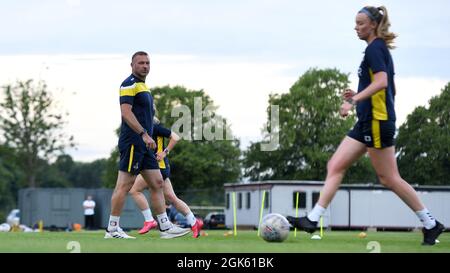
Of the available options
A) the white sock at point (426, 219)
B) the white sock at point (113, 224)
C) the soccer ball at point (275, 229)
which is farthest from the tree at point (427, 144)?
the soccer ball at point (275, 229)

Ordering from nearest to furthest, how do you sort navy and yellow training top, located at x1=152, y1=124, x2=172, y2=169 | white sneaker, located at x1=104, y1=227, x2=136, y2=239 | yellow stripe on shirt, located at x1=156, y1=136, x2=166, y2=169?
white sneaker, located at x1=104, y1=227, x2=136, y2=239
navy and yellow training top, located at x1=152, y1=124, x2=172, y2=169
yellow stripe on shirt, located at x1=156, y1=136, x2=166, y2=169

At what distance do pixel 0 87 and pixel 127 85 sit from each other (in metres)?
65.6

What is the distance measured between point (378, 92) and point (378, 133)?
1.53 ft

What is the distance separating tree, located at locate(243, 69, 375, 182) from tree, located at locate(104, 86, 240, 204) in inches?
301

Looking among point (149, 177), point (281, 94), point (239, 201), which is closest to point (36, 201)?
point (239, 201)

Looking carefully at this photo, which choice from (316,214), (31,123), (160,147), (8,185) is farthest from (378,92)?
(8,185)

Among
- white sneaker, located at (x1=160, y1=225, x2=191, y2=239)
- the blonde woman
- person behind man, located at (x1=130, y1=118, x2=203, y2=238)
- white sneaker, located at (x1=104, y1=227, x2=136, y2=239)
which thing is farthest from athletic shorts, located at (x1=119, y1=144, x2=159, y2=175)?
the blonde woman

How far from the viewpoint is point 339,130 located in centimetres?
7850

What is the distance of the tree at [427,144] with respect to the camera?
75.8 metres

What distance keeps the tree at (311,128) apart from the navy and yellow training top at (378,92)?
219ft

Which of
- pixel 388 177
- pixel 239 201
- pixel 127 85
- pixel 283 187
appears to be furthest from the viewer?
pixel 239 201

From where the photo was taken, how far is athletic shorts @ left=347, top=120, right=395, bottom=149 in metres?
11.2

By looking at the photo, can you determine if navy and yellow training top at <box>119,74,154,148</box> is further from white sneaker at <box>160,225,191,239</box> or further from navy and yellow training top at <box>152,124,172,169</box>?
navy and yellow training top at <box>152,124,172,169</box>
